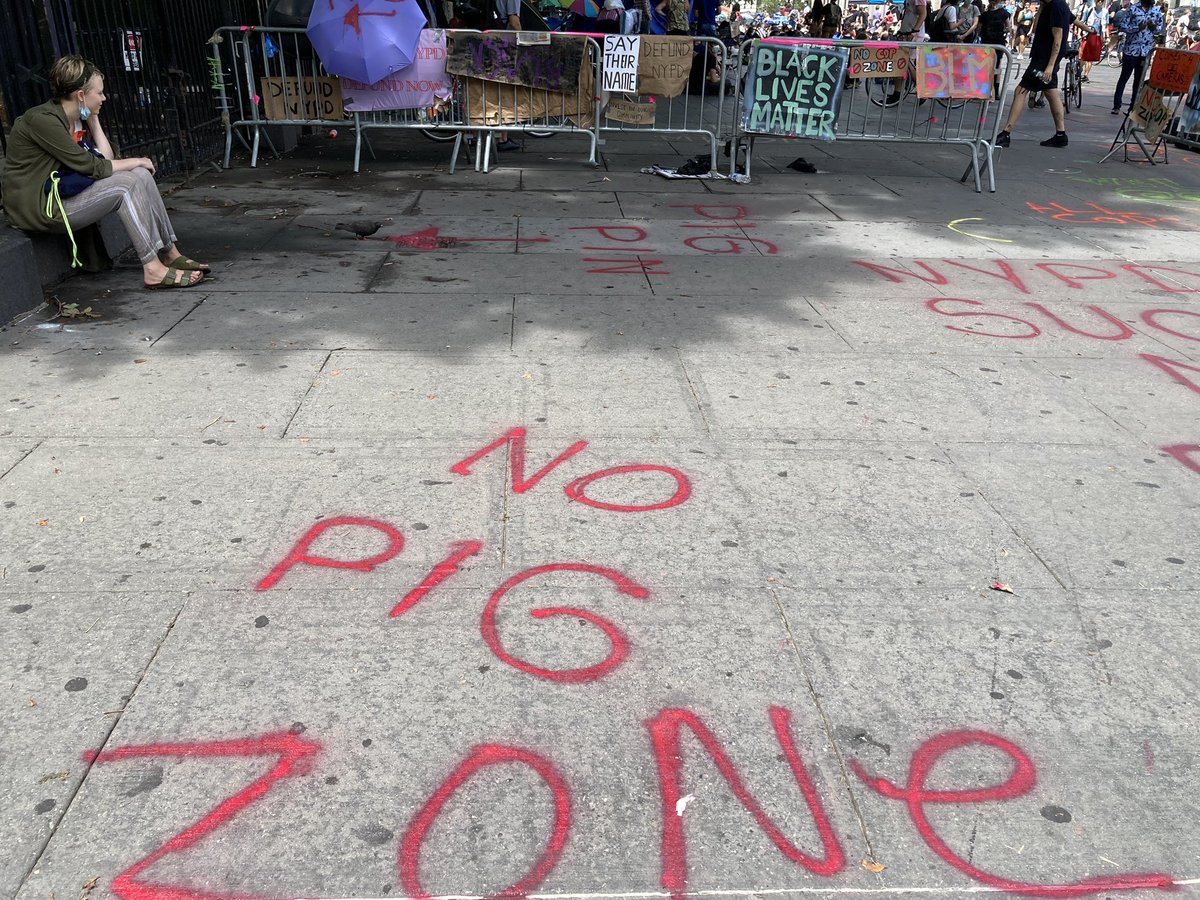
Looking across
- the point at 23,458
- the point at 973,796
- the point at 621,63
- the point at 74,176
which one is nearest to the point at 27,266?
the point at 74,176

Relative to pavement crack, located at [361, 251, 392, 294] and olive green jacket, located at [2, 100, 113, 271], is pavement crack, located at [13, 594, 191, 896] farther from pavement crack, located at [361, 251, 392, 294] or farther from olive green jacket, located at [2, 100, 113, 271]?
olive green jacket, located at [2, 100, 113, 271]

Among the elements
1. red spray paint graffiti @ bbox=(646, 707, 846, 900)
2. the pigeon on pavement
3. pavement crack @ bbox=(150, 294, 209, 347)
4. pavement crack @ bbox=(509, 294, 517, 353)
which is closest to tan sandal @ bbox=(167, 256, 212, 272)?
pavement crack @ bbox=(150, 294, 209, 347)

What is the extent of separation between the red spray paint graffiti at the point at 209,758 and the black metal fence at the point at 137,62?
211 inches

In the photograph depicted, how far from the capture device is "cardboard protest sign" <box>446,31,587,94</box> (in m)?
9.32

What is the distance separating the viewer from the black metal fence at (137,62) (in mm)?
6203

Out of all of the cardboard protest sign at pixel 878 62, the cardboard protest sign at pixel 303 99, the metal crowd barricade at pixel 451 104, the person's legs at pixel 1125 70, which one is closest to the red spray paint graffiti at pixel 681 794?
the metal crowd barricade at pixel 451 104

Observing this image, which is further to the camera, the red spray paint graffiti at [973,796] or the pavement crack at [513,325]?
the pavement crack at [513,325]

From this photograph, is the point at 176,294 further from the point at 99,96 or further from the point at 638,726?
the point at 638,726

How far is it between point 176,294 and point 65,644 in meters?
3.67

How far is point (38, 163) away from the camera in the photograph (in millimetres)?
5543

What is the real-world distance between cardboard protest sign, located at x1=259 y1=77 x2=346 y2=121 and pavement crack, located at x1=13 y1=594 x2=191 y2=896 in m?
7.97

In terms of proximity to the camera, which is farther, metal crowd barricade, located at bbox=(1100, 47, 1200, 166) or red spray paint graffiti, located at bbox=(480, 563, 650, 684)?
metal crowd barricade, located at bbox=(1100, 47, 1200, 166)

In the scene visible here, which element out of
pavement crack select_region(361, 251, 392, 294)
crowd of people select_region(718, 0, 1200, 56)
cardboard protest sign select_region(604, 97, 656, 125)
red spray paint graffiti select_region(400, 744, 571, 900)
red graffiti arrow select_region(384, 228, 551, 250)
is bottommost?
red spray paint graffiti select_region(400, 744, 571, 900)

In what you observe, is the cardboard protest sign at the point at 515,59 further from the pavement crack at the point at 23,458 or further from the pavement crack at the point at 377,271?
the pavement crack at the point at 23,458
